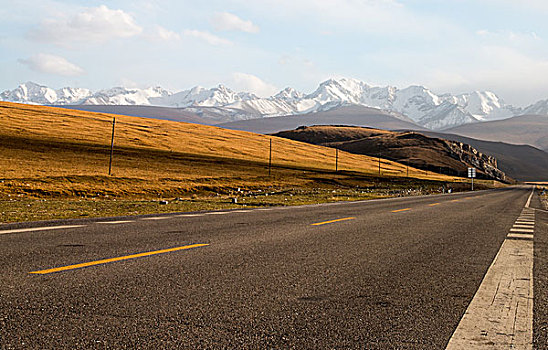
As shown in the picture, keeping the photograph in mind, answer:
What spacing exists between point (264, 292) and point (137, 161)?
70.5 meters

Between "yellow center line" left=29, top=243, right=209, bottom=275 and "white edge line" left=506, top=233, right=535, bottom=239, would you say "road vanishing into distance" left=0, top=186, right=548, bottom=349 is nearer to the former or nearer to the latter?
"yellow center line" left=29, top=243, right=209, bottom=275

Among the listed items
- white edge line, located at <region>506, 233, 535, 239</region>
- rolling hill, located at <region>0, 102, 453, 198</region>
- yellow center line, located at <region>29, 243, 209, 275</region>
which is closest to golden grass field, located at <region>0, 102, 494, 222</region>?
rolling hill, located at <region>0, 102, 453, 198</region>

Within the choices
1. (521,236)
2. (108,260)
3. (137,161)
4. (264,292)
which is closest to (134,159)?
(137,161)

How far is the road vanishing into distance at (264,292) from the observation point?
420cm

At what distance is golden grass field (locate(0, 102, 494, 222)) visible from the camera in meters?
45.2

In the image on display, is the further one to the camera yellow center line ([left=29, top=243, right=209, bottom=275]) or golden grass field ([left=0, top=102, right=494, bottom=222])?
golden grass field ([left=0, top=102, right=494, bottom=222])

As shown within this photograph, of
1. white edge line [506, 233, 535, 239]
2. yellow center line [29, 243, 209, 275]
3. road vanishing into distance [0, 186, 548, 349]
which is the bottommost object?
yellow center line [29, 243, 209, 275]

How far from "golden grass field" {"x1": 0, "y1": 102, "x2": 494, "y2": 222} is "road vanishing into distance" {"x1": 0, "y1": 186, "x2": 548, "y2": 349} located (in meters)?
16.7

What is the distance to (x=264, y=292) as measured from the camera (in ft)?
18.6

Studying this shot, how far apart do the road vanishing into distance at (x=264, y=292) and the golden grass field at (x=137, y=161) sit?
16699 millimetres

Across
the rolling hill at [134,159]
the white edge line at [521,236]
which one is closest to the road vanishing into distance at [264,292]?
the white edge line at [521,236]

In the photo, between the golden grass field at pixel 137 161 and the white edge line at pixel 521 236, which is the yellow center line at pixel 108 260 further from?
the golden grass field at pixel 137 161

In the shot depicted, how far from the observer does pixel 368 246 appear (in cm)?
962

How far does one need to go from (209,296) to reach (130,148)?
8449 cm
